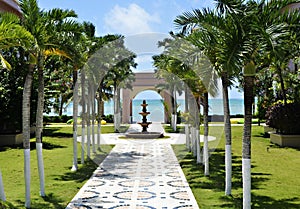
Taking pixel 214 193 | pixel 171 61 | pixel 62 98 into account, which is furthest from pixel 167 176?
pixel 62 98

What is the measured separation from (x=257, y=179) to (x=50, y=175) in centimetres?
597

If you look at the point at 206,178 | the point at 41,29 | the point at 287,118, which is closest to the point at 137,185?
the point at 206,178

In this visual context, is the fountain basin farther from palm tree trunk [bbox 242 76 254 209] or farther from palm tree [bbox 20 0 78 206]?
palm tree trunk [bbox 242 76 254 209]

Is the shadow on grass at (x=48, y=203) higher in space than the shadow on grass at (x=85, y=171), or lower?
lower

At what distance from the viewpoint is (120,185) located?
10641mm

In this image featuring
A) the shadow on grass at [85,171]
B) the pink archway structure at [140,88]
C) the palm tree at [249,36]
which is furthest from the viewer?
the pink archway structure at [140,88]

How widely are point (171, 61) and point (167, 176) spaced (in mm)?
3568

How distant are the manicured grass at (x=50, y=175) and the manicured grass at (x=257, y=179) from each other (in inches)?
123

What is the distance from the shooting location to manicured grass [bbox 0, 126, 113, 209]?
8.84 metres

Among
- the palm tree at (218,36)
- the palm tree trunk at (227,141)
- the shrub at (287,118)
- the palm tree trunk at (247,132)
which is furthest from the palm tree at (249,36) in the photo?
A: the shrub at (287,118)

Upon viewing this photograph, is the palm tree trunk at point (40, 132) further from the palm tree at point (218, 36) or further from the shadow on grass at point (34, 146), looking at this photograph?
the shadow on grass at point (34, 146)

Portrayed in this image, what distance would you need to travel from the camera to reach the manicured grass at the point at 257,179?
8472 mm

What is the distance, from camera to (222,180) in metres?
10.9

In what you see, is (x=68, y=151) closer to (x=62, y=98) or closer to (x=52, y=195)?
(x=52, y=195)
